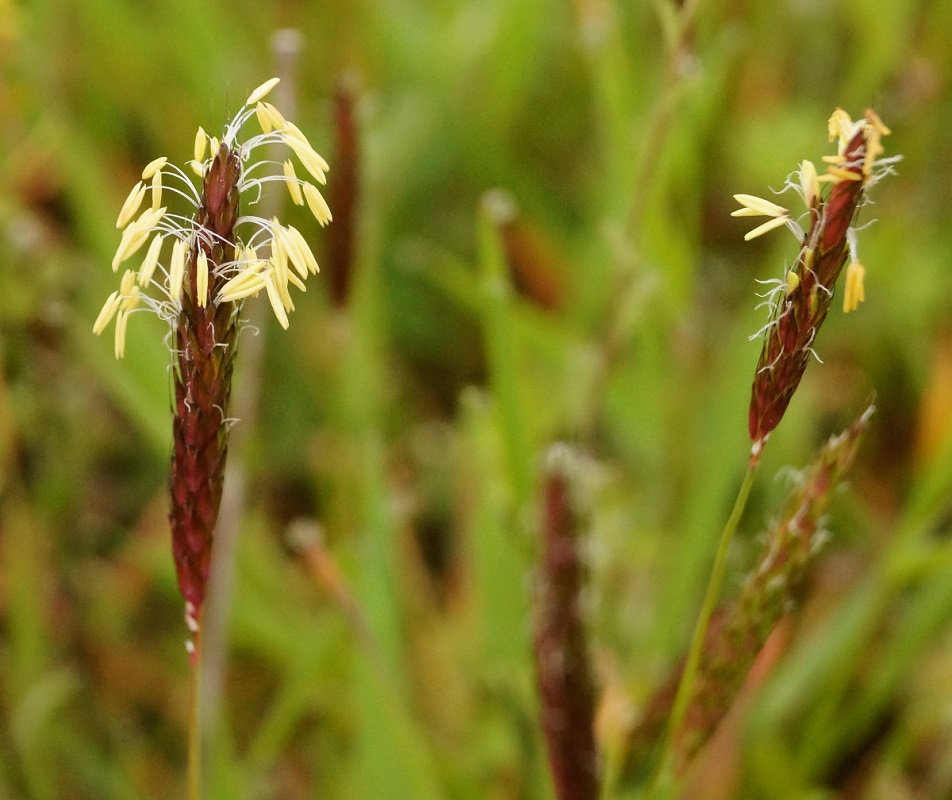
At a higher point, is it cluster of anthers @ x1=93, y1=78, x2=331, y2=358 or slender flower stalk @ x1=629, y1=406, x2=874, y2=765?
cluster of anthers @ x1=93, y1=78, x2=331, y2=358

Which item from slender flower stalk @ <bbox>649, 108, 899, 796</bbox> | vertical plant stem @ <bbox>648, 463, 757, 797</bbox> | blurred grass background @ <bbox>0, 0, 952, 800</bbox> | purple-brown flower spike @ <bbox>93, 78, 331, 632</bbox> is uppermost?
blurred grass background @ <bbox>0, 0, 952, 800</bbox>

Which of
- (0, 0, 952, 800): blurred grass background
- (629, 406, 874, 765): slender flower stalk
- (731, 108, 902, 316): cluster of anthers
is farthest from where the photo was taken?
(0, 0, 952, 800): blurred grass background

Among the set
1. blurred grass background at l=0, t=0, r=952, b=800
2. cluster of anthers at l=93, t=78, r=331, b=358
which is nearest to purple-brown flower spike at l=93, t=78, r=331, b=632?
cluster of anthers at l=93, t=78, r=331, b=358

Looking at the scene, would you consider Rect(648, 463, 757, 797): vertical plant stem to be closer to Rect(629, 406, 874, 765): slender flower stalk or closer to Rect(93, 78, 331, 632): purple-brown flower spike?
Rect(629, 406, 874, 765): slender flower stalk

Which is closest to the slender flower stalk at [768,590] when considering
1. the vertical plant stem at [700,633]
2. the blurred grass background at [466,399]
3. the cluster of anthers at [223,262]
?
the vertical plant stem at [700,633]

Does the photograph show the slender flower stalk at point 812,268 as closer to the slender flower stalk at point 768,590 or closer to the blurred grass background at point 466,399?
the slender flower stalk at point 768,590

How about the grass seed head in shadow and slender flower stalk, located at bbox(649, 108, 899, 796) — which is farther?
the grass seed head in shadow

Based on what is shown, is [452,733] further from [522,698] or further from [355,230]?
[355,230]
